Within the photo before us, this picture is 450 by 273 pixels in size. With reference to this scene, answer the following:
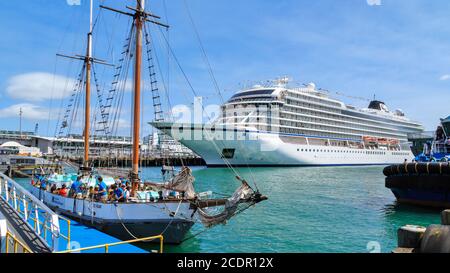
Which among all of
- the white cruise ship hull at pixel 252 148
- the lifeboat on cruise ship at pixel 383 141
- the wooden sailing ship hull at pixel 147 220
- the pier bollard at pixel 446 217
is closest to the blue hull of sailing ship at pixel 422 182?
the wooden sailing ship hull at pixel 147 220

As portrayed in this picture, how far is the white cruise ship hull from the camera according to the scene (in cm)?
5200

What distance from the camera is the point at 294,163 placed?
207 feet

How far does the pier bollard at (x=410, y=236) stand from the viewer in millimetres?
6682

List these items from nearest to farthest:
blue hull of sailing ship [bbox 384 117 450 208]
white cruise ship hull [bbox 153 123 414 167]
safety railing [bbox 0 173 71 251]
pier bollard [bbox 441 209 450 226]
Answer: pier bollard [bbox 441 209 450 226] → safety railing [bbox 0 173 71 251] → blue hull of sailing ship [bbox 384 117 450 208] → white cruise ship hull [bbox 153 123 414 167]

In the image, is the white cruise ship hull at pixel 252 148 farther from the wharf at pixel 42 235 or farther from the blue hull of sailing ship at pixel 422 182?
the wharf at pixel 42 235

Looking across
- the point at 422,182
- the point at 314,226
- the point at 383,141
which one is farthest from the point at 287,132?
the point at 314,226

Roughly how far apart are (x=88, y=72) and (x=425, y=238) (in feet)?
84.6

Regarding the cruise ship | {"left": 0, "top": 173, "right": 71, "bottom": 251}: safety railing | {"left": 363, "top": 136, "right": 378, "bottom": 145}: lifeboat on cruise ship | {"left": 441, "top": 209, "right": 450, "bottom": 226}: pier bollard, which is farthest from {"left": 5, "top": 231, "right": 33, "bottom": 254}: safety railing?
{"left": 363, "top": 136, "right": 378, "bottom": 145}: lifeboat on cruise ship

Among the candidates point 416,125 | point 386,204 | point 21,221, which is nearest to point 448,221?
point 21,221

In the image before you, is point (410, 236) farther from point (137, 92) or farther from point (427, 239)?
point (137, 92)

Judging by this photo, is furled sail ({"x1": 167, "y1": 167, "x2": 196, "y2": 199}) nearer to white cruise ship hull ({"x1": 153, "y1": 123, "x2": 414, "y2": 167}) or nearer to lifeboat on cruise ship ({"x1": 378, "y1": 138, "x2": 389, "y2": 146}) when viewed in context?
white cruise ship hull ({"x1": 153, "y1": 123, "x2": 414, "y2": 167})

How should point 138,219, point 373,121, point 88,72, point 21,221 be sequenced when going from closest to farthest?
1. point 21,221
2. point 138,219
3. point 88,72
4. point 373,121

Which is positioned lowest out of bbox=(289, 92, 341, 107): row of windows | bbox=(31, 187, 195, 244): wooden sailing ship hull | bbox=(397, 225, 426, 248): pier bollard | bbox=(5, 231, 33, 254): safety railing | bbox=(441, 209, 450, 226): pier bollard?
bbox=(31, 187, 195, 244): wooden sailing ship hull

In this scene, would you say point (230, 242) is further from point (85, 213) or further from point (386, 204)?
point (386, 204)
